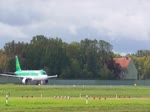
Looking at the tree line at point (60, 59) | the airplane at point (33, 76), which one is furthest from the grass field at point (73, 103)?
the tree line at point (60, 59)

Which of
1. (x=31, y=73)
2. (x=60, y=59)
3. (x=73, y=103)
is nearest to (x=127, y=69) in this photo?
(x=60, y=59)

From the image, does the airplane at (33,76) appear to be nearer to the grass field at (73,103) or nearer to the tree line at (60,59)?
the tree line at (60,59)

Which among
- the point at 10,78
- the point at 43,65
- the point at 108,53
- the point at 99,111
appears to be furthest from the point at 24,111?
the point at 108,53

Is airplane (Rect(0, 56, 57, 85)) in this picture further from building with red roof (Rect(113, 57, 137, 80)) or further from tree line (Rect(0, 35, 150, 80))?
building with red roof (Rect(113, 57, 137, 80))

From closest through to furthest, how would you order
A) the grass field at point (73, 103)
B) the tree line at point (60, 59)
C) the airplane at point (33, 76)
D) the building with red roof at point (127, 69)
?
the grass field at point (73, 103) < the airplane at point (33, 76) < the tree line at point (60, 59) < the building with red roof at point (127, 69)

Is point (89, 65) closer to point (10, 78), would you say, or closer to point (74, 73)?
point (74, 73)

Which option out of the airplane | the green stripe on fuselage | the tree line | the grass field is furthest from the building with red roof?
the grass field

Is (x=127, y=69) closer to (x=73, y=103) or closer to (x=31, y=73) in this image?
(x=31, y=73)

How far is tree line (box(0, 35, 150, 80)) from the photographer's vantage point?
16025 centimetres

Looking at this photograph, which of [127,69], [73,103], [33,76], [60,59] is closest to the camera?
[73,103]

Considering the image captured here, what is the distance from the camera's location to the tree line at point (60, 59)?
160 m

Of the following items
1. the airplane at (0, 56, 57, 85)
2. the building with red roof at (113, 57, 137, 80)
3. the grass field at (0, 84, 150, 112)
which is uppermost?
the building with red roof at (113, 57, 137, 80)

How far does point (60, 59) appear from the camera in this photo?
16012 cm

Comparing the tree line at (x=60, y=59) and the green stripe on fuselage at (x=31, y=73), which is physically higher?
the tree line at (x=60, y=59)
